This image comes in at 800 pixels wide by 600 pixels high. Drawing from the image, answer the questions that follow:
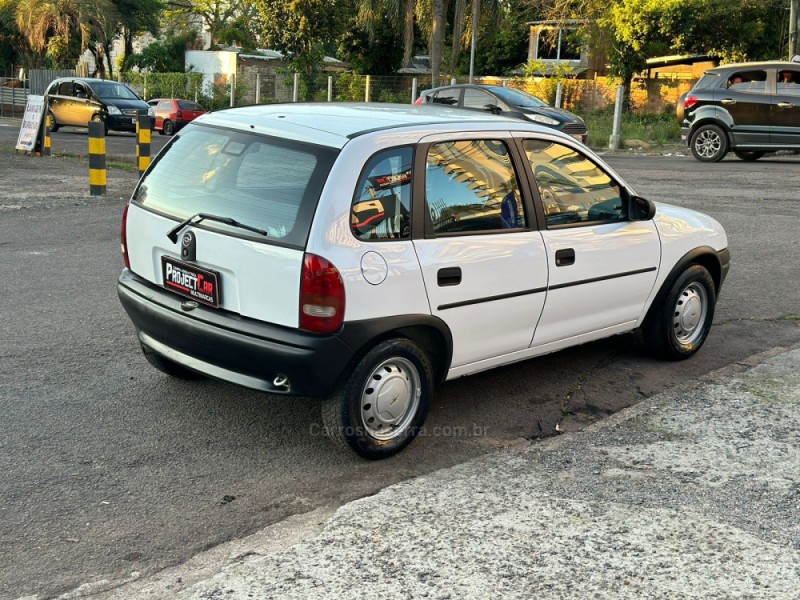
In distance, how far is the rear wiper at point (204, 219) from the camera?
4.38 metres

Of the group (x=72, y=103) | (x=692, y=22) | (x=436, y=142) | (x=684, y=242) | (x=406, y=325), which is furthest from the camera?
(x=692, y=22)

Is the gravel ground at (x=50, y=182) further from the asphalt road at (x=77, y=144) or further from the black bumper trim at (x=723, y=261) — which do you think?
the black bumper trim at (x=723, y=261)

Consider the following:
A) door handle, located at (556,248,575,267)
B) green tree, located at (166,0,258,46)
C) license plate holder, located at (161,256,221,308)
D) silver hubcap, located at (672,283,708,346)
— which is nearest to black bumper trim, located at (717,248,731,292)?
silver hubcap, located at (672,283,708,346)

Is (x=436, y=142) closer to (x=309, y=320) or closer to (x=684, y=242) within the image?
(x=309, y=320)

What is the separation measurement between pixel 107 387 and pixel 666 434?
→ 10.0 ft

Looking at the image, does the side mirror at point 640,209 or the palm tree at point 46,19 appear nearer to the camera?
the side mirror at point 640,209

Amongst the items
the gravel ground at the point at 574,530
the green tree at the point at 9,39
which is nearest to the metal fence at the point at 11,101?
the green tree at the point at 9,39

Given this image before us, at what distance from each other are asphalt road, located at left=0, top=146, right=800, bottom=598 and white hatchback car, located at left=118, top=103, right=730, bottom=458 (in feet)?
1.04

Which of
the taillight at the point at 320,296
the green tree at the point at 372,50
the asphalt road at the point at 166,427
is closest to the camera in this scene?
the asphalt road at the point at 166,427

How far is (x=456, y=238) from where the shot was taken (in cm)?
467

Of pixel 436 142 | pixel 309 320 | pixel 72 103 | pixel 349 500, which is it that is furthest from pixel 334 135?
pixel 72 103

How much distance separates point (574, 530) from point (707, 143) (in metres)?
17.6

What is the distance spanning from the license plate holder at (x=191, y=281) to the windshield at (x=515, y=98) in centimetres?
1699

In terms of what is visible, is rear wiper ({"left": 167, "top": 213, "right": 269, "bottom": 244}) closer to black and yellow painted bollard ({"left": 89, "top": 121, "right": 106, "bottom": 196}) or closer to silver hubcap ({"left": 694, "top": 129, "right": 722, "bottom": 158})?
black and yellow painted bollard ({"left": 89, "top": 121, "right": 106, "bottom": 196})
